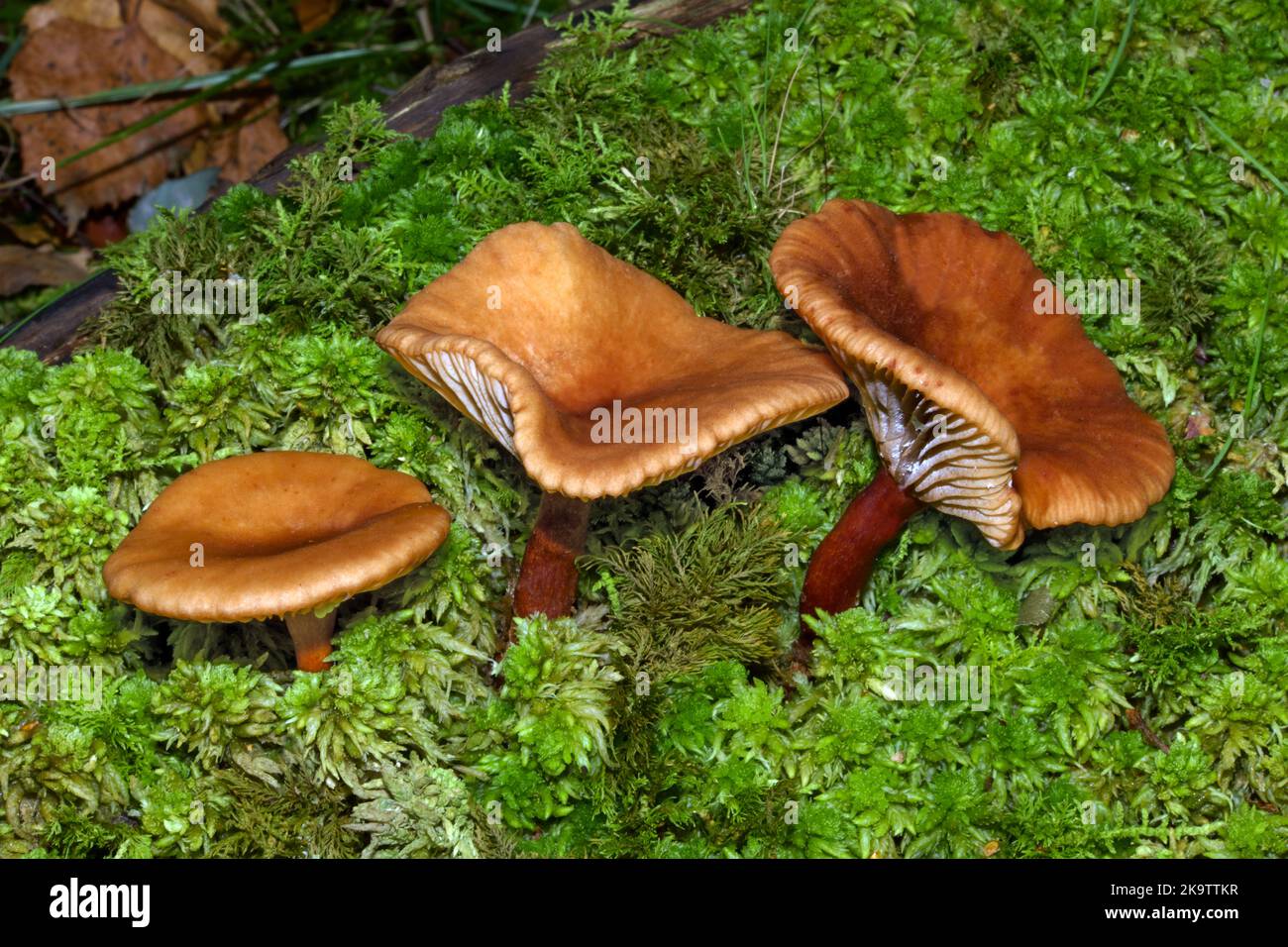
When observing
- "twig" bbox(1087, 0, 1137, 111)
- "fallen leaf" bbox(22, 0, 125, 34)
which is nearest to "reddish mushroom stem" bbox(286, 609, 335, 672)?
"twig" bbox(1087, 0, 1137, 111)

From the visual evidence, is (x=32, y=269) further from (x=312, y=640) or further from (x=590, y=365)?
(x=590, y=365)

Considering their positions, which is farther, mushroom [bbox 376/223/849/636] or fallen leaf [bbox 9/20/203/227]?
fallen leaf [bbox 9/20/203/227]

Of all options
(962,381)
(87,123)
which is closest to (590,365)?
(962,381)

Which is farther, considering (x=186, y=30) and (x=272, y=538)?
(x=186, y=30)

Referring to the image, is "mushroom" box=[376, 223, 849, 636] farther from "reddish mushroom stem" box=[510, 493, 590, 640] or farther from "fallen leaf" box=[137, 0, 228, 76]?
"fallen leaf" box=[137, 0, 228, 76]

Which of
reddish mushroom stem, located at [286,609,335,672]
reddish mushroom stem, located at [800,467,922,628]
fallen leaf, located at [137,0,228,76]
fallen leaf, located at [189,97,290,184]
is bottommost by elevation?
reddish mushroom stem, located at [286,609,335,672]

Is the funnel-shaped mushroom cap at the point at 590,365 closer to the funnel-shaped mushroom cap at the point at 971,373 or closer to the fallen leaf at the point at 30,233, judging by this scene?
the funnel-shaped mushroom cap at the point at 971,373
